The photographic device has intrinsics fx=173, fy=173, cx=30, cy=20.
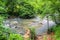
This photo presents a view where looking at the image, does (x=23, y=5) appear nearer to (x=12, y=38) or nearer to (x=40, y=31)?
(x=40, y=31)

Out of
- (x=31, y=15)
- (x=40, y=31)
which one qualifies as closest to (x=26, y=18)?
(x=31, y=15)

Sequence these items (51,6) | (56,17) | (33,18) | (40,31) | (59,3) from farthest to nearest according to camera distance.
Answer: (33,18), (40,31), (56,17), (51,6), (59,3)

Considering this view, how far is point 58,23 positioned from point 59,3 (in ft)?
10.5

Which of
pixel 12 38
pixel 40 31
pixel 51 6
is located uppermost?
pixel 51 6

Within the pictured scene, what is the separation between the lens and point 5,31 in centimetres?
878

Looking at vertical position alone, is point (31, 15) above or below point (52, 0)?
below

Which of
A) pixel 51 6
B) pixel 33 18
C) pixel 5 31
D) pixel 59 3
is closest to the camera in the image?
pixel 5 31

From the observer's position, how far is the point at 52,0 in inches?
477

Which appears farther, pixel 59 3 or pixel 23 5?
pixel 23 5

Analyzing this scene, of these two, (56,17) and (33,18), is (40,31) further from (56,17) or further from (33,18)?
(33,18)

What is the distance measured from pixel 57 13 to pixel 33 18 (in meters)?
8.65

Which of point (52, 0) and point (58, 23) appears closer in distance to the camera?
point (52, 0)

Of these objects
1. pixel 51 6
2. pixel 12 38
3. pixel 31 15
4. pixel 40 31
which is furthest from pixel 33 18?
pixel 12 38

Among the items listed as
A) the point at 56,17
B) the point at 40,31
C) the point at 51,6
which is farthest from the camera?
the point at 40,31
